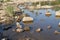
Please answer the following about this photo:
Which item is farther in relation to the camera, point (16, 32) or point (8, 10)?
point (8, 10)

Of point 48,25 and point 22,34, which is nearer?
point 22,34

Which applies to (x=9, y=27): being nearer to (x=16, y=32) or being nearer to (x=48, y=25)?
(x=16, y=32)

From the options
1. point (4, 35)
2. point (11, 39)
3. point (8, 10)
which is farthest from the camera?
point (8, 10)

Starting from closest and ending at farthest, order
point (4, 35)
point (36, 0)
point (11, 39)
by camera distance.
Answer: point (11, 39)
point (4, 35)
point (36, 0)

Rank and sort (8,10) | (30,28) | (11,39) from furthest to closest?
1. (8,10)
2. (30,28)
3. (11,39)

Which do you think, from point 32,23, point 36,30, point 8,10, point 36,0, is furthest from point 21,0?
point 36,30

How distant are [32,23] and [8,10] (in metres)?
8.24

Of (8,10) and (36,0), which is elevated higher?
(8,10)

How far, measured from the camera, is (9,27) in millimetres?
28250

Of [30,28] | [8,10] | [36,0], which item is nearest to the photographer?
[30,28]

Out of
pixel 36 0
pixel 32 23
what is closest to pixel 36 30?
pixel 32 23

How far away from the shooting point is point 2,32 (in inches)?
1023

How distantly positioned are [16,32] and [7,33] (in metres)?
1.41

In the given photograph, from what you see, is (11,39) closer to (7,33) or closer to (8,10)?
(7,33)
